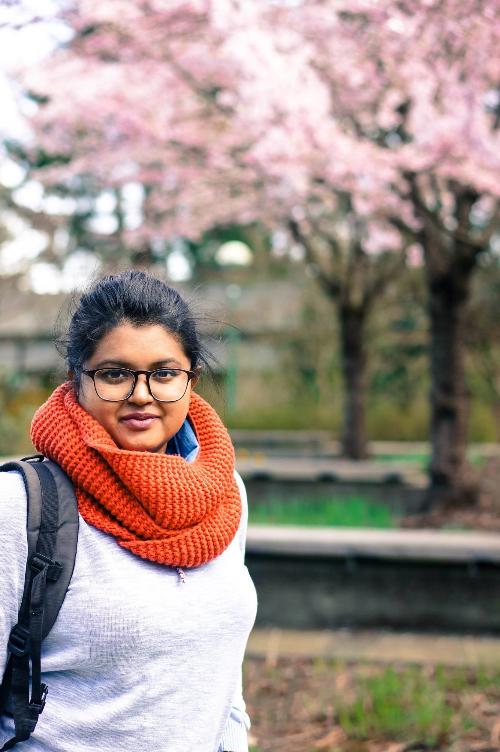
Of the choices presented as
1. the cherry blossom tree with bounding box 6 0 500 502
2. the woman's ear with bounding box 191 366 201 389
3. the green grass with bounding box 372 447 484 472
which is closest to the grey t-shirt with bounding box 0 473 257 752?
the woman's ear with bounding box 191 366 201 389

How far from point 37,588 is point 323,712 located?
2330 millimetres

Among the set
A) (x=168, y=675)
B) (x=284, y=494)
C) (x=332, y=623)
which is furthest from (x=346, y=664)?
(x=284, y=494)

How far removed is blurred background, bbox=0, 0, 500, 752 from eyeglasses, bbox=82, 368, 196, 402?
7.4 inches

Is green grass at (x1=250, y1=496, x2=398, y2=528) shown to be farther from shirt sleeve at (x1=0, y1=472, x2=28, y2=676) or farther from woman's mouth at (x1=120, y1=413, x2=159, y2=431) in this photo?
shirt sleeve at (x1=0, y1=472, x2=28, y2=676)

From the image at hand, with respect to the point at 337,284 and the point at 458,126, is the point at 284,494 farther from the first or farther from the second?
the point at 458,126

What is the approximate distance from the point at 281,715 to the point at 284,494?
4.06 meters

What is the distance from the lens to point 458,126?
224 inches

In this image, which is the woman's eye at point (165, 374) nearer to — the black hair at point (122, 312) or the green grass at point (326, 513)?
the black hair at point (122, 312)

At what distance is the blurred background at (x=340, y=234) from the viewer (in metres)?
3.42

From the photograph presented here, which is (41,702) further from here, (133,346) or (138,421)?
(133,346)

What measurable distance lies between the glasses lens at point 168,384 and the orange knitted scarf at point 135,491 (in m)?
0.11

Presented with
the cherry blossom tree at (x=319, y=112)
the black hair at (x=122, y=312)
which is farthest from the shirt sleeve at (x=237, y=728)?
the cherry blossom tree at (x=319, y=112)

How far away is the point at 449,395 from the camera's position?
21.2 ft

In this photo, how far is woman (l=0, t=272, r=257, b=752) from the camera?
1.27m
